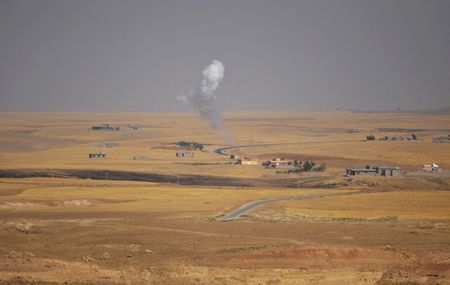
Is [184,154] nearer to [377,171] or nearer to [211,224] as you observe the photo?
[377,171]

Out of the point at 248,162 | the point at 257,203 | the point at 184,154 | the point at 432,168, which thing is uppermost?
the point at 184,154

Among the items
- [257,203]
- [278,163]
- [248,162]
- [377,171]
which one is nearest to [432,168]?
[377,171]

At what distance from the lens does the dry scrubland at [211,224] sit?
1527 inches

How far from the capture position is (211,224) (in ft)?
183

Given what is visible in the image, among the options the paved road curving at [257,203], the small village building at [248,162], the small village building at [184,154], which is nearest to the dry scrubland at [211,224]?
the paved road curving at [257,203]

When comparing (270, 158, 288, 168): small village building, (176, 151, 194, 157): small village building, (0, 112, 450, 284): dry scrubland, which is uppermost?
(176, 151, 194, 157): small village building

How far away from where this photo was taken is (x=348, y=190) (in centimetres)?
8569

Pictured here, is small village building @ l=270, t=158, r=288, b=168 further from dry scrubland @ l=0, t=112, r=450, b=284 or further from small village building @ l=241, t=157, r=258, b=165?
dry scrubland @ l=0, t=112, r=450, b=284

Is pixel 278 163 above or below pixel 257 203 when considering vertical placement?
above

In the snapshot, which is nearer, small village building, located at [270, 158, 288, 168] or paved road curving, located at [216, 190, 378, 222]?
paved road curving, located at [216, 190, 378, 222]

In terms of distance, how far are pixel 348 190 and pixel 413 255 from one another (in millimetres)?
42308

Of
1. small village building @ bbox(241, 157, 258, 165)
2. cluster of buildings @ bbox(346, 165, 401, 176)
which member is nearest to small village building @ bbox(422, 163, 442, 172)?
cluster of buildings @ bbox(346, 165, 401, 176)

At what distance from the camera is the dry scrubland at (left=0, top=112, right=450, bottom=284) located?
38781 millimetres

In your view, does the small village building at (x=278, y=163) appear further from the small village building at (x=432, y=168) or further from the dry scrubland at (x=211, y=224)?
the small village building at (x=432, y=168)
